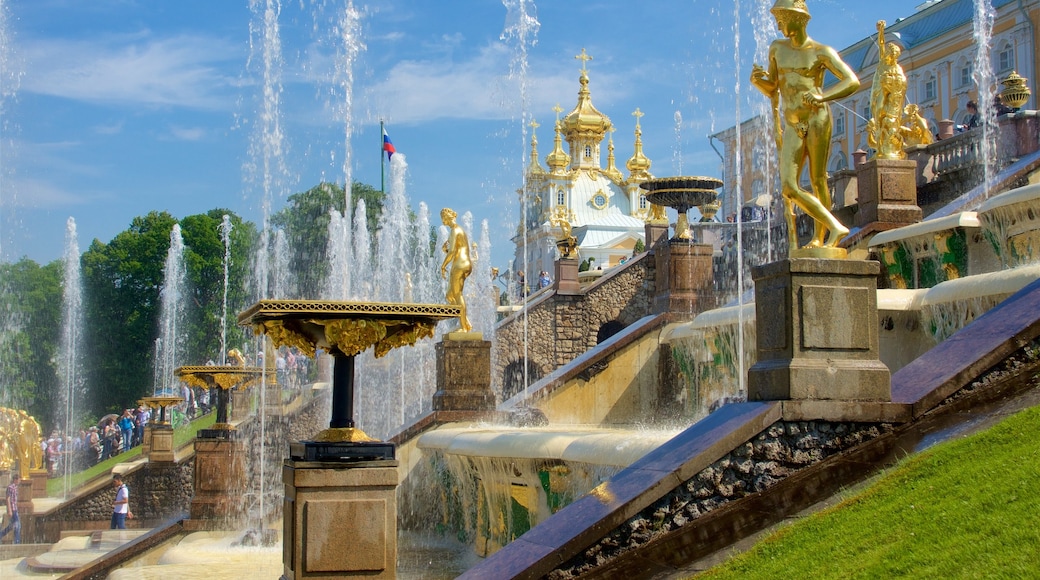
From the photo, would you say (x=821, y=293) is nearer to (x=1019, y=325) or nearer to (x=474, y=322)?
(x=1019, y=325)

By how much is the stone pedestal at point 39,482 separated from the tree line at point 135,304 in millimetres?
→ 20370

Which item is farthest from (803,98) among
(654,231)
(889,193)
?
(654,231)

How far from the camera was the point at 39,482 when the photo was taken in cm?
3116

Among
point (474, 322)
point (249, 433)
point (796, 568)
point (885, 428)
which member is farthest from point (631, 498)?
point (474, 322)

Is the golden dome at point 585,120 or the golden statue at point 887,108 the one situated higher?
the golden dome at point 585,120

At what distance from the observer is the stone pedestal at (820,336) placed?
825 centimetres

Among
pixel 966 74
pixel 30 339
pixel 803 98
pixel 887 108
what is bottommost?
pixel 30 339

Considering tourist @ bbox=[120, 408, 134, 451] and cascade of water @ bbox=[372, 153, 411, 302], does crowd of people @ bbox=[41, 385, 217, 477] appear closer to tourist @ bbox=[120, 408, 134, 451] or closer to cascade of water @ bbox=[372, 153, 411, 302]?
tourist @ bbox=[120, 408, 134, 451]

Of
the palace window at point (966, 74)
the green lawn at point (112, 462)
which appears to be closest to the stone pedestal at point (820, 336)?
the green lawn at point (112, 462)

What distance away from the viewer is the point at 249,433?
27078 millimetres

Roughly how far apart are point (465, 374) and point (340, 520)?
10766 mm

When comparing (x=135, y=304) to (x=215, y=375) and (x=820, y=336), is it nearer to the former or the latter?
(x=215, y=375)

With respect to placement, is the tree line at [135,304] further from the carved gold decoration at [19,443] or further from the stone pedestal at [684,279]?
the stone pedestal at [684,279]

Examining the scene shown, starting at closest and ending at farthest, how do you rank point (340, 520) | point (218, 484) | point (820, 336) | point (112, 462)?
point (820, 336) < point (340, 520) < point (218, 484) < point (112, 462)
